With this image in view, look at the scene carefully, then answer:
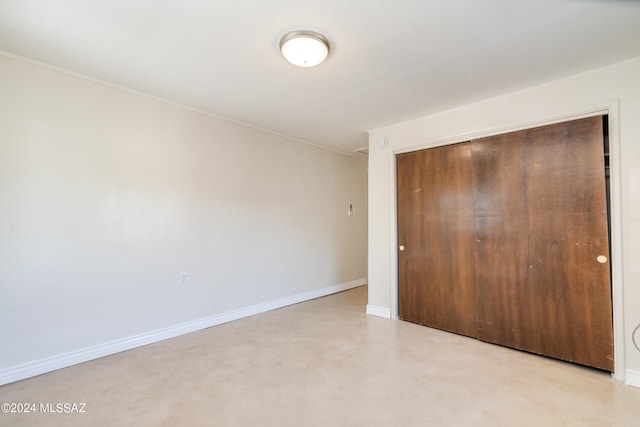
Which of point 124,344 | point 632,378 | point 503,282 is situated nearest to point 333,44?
point 503,282

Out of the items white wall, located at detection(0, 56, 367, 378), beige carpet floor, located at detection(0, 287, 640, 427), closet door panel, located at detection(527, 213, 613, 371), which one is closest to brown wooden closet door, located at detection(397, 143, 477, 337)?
beige carpet floor, located at detection(0, 287, 640, 427)

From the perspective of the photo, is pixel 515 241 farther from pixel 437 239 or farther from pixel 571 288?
pixel 437 239

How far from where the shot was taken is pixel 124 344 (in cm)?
266

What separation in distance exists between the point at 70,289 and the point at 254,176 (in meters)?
2.11

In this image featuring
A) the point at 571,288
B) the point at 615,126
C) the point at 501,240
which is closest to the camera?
the point at 615,126

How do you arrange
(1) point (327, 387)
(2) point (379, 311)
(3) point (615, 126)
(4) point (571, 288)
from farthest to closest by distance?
1. (2) point (379, 311)
2. (4) point (571, 288)
3. (3) point (615, 126)
4. (1) point (327, 387)

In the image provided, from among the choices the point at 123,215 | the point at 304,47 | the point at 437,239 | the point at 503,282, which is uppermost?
the point at 304,47

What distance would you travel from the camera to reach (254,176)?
377cm

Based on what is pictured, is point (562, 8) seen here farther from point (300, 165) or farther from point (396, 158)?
point (300, 165)

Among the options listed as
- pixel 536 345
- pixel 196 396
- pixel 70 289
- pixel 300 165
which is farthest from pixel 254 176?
pixel 536 345

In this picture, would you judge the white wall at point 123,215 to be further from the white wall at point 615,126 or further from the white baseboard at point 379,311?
the white wall at point 615,126

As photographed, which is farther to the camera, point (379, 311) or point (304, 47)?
point (379, 311)

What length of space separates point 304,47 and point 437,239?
2322 millimetres

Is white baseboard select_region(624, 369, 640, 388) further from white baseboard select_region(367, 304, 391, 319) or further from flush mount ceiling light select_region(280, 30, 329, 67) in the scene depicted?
flush mount ceiling light select_region(280, 30, 329, 67)
